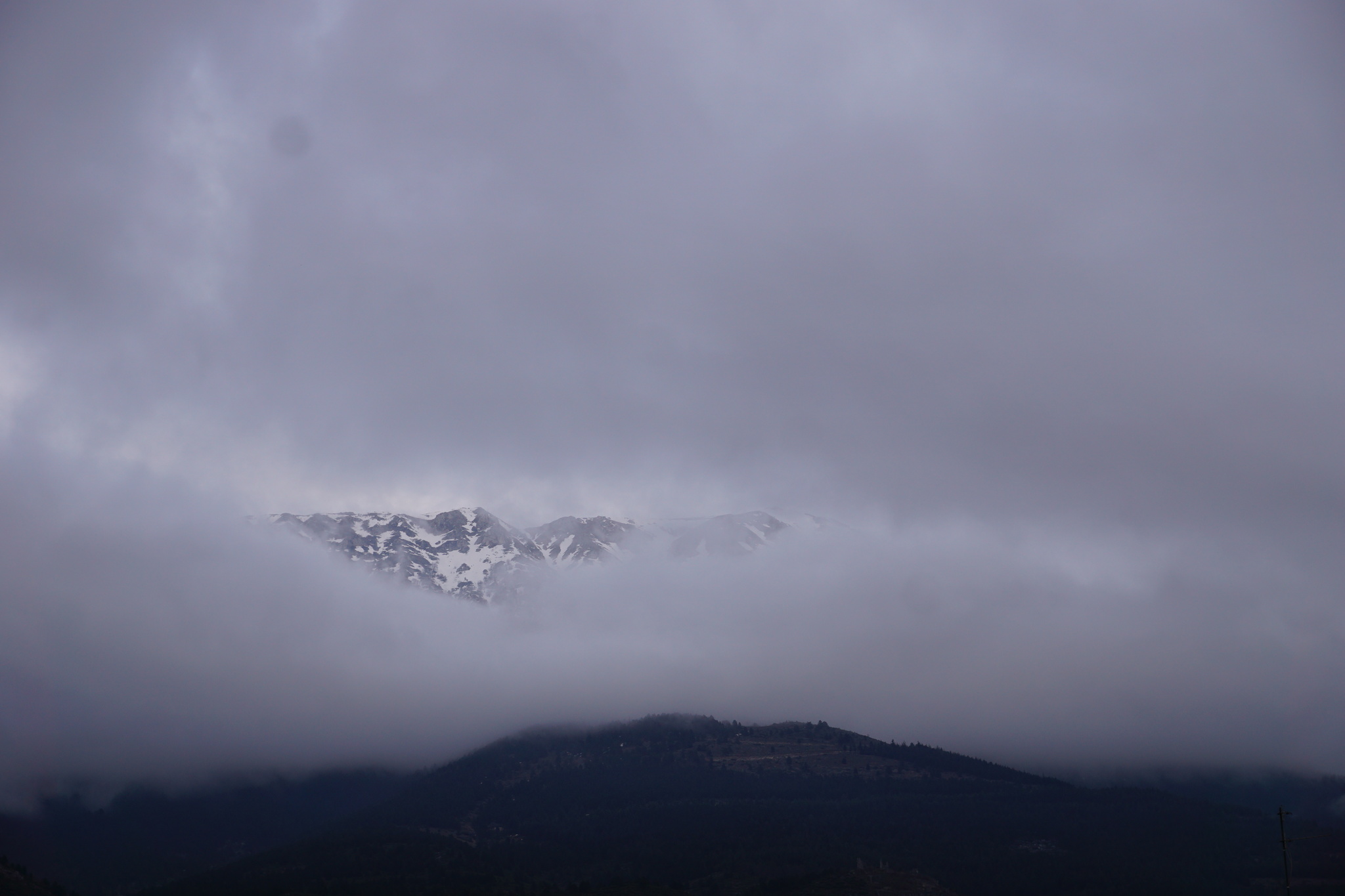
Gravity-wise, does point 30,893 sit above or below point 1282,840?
below

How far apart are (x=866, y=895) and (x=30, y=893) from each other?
140 meters

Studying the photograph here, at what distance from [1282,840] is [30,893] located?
178775mm

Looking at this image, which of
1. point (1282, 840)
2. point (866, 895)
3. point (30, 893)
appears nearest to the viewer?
point (1282, 840)

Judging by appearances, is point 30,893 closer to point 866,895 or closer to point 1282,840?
point 866,895

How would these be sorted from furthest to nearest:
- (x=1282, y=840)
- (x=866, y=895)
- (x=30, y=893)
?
1. (x=866, y=895)
2. (x=30, y=893)
3. (x=1282, y=840)

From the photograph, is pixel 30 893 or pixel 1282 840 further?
pixel 30 893

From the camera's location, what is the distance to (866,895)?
199875 mm

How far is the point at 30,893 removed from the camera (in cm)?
17138

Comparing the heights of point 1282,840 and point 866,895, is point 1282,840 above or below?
above

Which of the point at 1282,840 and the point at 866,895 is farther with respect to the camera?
the point at 866,895

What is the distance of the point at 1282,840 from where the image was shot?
12394cm

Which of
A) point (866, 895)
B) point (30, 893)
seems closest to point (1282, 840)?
point (866, 895)
